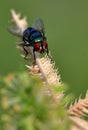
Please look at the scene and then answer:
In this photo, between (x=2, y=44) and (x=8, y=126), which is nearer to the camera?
(x=8, y=126)

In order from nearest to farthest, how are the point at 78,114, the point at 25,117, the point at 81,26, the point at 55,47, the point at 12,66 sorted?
the point at 25,117, the point at 78,114, the point at 12,66, the point at 55,47, the point at 81,26

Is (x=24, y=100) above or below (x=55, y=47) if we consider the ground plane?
above

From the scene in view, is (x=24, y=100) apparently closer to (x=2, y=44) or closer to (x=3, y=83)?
(x=3, y=83)

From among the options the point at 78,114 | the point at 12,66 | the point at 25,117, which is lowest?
the point at 12,66

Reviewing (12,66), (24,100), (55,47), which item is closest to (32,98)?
(24,100)

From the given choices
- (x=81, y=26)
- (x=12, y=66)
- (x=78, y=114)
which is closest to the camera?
(x=78, y=114)

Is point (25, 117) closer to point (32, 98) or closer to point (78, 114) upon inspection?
point (32, 98)
